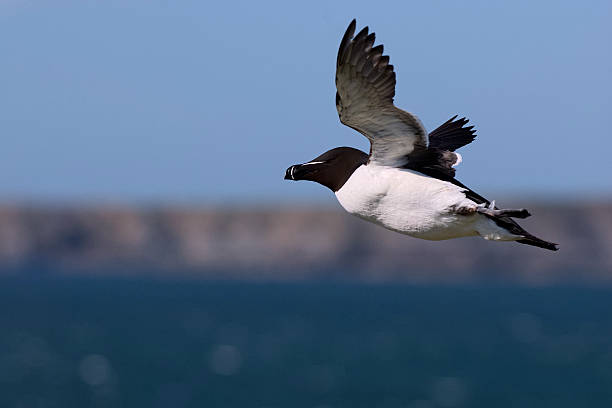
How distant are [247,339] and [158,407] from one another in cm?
6195

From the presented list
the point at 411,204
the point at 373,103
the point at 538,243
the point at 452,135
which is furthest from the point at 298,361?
the point at 373,103

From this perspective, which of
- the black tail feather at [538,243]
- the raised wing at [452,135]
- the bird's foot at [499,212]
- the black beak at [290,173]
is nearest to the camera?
the bird's foot at [499,212]

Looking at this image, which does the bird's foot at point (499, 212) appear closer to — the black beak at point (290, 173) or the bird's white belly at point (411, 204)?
the bird's white belly at point (411, 204)

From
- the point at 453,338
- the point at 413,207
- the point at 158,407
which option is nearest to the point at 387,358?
the point at 453,338

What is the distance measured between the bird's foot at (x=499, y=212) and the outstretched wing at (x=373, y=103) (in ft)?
2.70

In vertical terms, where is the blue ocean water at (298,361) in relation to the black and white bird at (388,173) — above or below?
below

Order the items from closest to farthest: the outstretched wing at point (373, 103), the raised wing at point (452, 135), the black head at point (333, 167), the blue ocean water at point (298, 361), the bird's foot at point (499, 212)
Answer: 1. the bird's foot at point (499, 212)
2. the outstretched wing at point (373, 103)
3. the black head at point (333, 167)
4. the raised wing at point (452, 135)
5. the blue ocean water at point (298, 361)

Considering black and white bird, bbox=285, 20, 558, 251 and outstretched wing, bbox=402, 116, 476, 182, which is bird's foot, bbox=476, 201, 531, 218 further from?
outstretched wing, bbox=402, 116, 476, 182

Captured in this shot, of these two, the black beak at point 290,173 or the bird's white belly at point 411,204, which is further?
the black beak at point 290,173

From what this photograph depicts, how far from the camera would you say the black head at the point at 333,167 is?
9.28 m

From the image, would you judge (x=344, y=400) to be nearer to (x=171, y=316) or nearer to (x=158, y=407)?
(x=158, y=407)

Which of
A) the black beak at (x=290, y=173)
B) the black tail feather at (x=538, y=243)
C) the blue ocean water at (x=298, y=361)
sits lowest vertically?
the blue ocean water at (x=298, y=361)

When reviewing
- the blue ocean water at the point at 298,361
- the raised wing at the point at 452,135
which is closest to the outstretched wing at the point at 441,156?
the raised wing at the point at 452,135

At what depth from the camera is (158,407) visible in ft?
319
